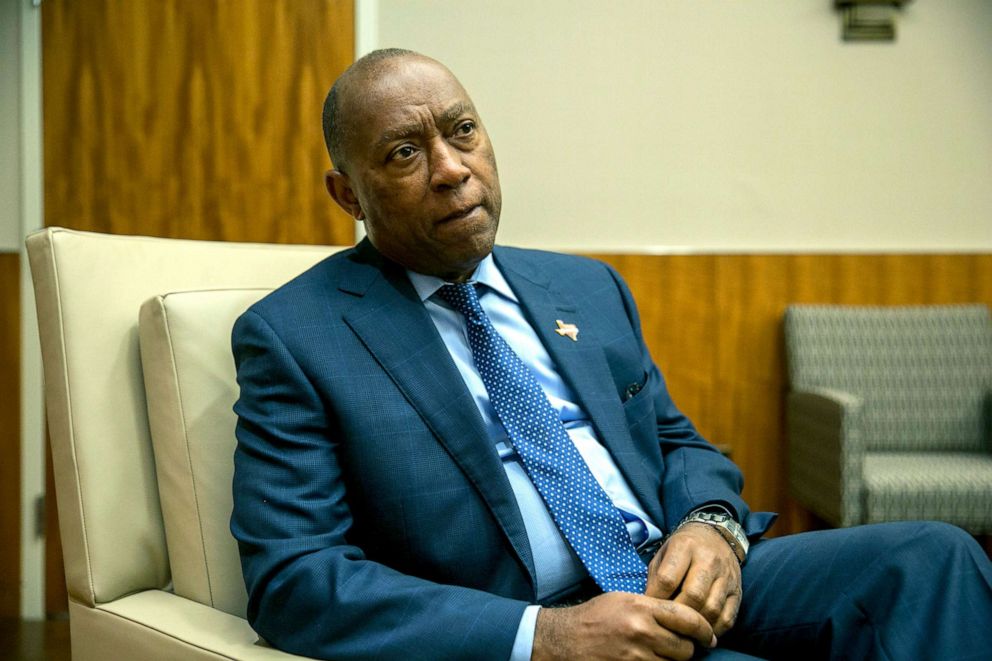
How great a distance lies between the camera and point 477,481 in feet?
4.01

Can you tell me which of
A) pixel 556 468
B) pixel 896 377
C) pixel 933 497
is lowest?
pixel 933 497

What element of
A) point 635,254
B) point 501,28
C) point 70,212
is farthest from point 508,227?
point 70,212

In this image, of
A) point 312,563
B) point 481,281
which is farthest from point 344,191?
point 312,563

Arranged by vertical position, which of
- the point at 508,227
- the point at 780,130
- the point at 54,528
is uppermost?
the point at 780,130

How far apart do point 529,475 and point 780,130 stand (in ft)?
8.02

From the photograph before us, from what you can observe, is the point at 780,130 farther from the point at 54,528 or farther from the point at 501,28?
the point at 54,528

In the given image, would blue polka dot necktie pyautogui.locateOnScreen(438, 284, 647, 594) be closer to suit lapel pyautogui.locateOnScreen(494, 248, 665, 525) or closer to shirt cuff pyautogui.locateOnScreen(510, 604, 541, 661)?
suit lapel pyautogui.locateOnScreen(494, 248, 665, 525)

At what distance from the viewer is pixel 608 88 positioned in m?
3.27

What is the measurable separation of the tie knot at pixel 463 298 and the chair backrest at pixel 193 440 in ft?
1.19

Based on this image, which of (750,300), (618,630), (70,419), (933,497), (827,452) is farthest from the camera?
(750,300)

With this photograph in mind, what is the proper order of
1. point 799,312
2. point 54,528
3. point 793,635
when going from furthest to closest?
point 799,312 < point 54,528 < point 793,635

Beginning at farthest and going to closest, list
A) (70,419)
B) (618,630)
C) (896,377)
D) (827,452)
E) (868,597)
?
1. (896,377)
2. (827,452)
3. (70,419)
4. (868,597)
5. (618,630)

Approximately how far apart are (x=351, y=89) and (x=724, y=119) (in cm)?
221

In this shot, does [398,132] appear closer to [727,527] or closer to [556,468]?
[556,468]
